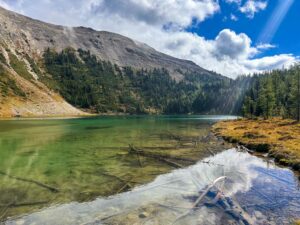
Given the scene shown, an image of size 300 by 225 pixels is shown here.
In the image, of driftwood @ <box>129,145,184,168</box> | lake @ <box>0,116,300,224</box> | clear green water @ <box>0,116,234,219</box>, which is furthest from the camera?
driftwood @ <box>129,145,184,168</box>

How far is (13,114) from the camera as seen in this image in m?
170

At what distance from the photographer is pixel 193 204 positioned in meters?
17.7

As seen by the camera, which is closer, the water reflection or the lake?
the water reflection

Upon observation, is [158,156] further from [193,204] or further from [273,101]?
[273,101]

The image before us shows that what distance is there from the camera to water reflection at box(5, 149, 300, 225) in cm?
1545

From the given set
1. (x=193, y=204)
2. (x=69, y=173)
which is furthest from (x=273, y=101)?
(x=193, y=204)

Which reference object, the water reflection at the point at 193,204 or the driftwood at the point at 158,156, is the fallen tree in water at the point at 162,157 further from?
the water reflection at the point at 193,204

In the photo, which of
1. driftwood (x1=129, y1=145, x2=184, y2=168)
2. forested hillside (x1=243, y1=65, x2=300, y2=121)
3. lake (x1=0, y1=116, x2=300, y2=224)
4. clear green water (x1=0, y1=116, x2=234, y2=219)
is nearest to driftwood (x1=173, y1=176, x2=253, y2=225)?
lake (x1=0, y1=116, x2=300, y2=224)

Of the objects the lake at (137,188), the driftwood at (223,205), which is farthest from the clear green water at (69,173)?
the driftwood at (223,205)

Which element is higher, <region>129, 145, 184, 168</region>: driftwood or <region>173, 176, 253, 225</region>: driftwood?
<region>173, 176, 253, 225</region>: driftwood

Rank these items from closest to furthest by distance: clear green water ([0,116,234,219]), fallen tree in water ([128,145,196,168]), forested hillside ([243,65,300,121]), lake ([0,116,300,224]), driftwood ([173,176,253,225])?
1. driftwood ([173,176,253,225])
2. lake ([0,116,300,224])
3. clear green water ([0,116,234,219])
4. fallen tree in water ([128,145,196,168])
5. forested hillside ([243,65,300,121])

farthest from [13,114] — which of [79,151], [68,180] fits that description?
[68,180]

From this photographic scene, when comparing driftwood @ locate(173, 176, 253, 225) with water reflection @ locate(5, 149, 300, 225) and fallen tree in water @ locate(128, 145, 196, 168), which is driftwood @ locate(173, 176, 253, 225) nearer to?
water reflection @ locate(5, 149, 300, 225)

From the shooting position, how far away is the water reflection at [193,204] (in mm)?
15453
